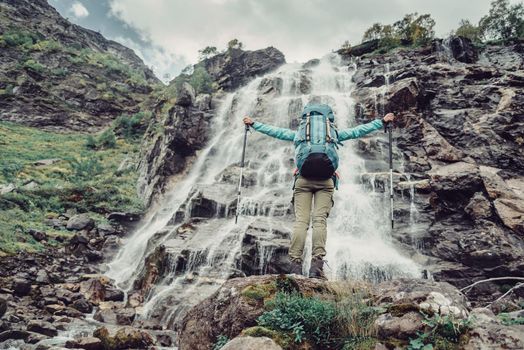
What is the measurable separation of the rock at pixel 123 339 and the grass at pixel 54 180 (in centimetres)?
942

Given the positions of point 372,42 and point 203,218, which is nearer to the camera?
point 203,218

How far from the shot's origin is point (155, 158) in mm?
27266

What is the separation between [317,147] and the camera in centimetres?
513

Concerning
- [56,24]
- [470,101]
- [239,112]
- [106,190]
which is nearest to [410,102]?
[470,101]

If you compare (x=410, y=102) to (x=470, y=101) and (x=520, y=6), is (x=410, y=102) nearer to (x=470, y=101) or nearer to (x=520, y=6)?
(x=470, y=101)

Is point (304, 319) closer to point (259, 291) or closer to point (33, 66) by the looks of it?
point (259, 291)

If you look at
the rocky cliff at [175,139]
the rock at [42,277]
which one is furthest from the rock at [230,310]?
Answer: the rocky cliff at [175,139]

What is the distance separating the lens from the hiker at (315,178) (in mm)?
5148

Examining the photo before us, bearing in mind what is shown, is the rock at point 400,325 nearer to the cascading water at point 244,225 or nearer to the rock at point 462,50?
the cascading water at point 244,225

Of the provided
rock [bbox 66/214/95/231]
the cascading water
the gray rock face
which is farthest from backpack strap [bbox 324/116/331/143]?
the gray rock face

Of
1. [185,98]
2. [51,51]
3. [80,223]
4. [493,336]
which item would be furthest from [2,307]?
[51,51]

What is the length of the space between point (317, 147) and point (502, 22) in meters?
49.6

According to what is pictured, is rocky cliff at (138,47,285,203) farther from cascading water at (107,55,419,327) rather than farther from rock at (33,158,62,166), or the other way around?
rock at (33,158,62,166)

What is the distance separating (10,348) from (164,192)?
17112 millimetres
